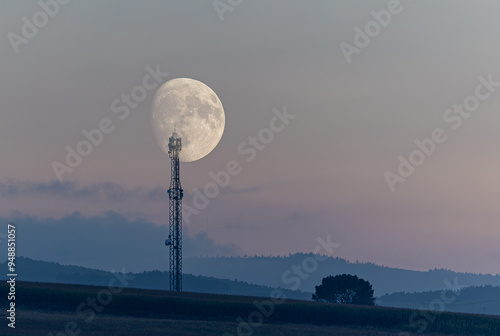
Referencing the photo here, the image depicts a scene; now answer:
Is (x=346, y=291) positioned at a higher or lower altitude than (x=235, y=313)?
higher

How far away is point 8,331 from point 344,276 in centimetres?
10551

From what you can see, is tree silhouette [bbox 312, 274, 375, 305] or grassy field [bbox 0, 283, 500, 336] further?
tree silhouette [bbox 312, 274, 375, 305]

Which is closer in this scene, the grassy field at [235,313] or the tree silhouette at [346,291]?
the grassy field at [235,313]

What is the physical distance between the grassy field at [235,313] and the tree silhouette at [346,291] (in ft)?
228

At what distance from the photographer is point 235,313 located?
7925cm

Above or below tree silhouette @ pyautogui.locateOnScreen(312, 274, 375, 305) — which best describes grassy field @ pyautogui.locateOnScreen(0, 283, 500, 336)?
below

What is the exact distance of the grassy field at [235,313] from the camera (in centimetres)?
7362

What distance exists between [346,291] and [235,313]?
7712 cm

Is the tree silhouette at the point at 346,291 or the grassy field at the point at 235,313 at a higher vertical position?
the tree silhouette at the point at 346,291

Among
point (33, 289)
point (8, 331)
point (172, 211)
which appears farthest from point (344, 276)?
point (8, 331)

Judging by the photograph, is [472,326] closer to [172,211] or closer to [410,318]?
[410,318]

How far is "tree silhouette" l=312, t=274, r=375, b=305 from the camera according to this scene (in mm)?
151500

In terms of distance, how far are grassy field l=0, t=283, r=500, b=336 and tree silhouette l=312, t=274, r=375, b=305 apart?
228 feet

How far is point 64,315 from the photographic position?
234 feet
